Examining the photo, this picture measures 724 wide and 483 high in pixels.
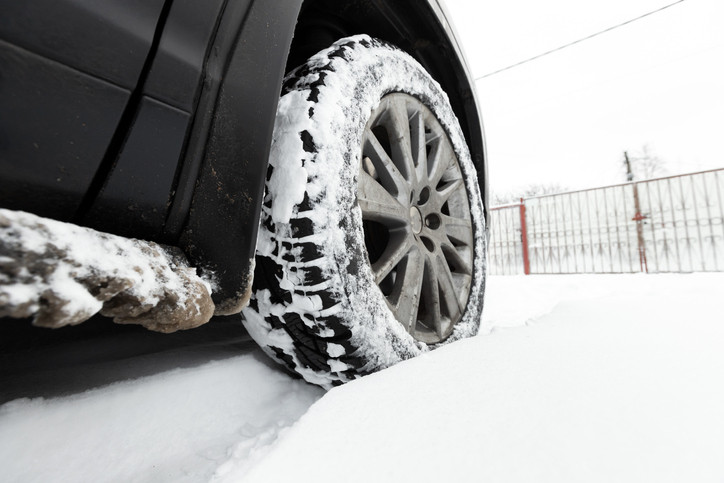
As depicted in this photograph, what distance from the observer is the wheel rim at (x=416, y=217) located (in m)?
1.04

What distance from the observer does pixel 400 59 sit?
1130 mm

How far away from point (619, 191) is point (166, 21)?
8.22 metres

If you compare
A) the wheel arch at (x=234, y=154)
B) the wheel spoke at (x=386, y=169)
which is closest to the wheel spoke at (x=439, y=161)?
the wheel spoke at (x=386, y=169)

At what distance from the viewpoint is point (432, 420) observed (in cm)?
54

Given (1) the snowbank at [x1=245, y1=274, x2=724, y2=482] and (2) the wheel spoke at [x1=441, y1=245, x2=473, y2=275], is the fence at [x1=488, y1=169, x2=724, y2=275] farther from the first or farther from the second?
(1) the snowbank at [x1=245, y1=274, x2=724, y2=482]

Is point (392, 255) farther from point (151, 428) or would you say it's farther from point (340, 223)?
point (151, 428)

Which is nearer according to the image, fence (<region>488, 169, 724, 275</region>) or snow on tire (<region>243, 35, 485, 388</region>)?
snow on tire (<region>243, 35, 485, 388</region>)

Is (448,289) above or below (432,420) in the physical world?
above

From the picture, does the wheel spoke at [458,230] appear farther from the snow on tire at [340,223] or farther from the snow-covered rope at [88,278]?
the snow-covered rope at [88,278]

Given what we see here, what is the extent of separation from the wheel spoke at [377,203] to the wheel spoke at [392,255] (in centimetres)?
6

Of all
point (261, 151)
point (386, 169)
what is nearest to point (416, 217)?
point (386, 169)

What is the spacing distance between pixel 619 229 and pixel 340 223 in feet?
25.8

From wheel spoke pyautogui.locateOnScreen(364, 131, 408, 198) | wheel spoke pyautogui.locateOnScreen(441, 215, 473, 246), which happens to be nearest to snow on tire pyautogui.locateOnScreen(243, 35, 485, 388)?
wheel spoke pyautogui.locateOnScreen(364, 131, 408, 198)

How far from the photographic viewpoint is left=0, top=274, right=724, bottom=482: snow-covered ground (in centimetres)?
43
